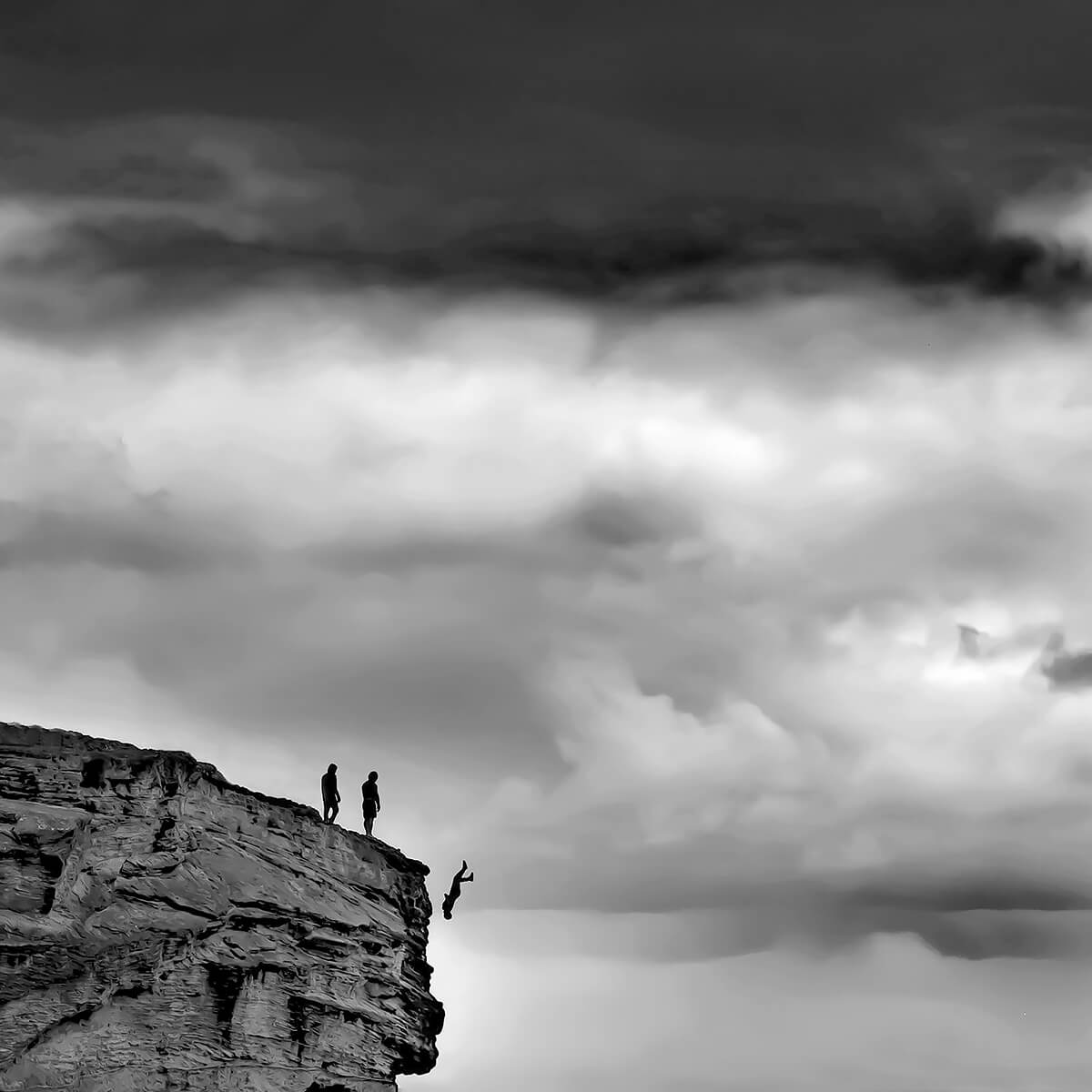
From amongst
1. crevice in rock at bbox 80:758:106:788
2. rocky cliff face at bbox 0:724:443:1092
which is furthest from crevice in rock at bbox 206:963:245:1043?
crevice in rock at bbox 80:758:106:788

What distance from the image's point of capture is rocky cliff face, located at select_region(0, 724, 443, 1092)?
40875mm

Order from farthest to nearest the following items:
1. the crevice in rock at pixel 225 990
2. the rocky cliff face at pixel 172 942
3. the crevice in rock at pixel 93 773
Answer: the crevice in rock at pixel 93 773, the crevice in rock at pixel 225 990, the rocky cliff face at pixel 172 942

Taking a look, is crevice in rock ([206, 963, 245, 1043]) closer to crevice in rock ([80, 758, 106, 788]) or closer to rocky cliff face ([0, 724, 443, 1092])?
rocky cliff face ([0, 724, 443, 1092])

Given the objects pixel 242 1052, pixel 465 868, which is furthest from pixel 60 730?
pixel 465 868

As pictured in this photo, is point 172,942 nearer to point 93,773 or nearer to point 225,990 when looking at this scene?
point 225,990

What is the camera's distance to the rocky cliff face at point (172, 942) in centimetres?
4088

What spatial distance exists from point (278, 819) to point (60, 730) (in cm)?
554

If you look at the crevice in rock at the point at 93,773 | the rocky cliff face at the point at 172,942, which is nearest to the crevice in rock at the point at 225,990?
the rocky cliff face at the point at 172,942

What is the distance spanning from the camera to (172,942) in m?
42.2

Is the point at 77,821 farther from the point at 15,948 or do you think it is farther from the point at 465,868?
the point at 465,868

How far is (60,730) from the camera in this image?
4262cm

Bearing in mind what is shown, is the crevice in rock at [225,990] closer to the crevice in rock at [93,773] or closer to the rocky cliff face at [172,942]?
the rocky cliff face at [172,942]

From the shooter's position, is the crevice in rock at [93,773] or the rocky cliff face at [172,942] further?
the crevice in rock at [93,773]

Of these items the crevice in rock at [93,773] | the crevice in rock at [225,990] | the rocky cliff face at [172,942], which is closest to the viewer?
the rocky cliff face at [172,942]
